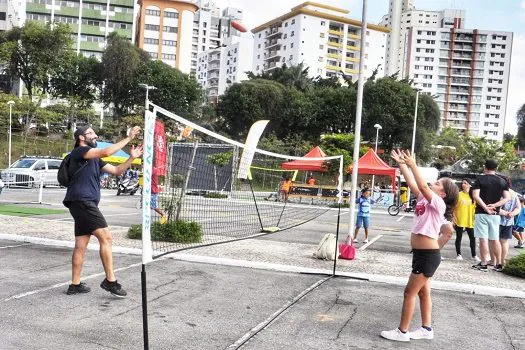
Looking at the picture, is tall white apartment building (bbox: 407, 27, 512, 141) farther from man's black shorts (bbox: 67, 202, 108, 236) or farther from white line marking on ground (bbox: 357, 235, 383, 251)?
man's black shorts (bbox: 67, 202, 108, 236)

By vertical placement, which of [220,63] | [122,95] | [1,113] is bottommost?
[1,113]

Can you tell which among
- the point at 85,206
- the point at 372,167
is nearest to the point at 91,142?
the point at 85,206

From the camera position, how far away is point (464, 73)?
14362 centimetres

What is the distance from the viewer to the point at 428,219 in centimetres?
532

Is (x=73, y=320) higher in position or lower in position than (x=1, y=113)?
lower

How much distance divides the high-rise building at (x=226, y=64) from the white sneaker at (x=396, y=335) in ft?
372

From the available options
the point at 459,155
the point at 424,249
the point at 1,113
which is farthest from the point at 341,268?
the point at 459,155

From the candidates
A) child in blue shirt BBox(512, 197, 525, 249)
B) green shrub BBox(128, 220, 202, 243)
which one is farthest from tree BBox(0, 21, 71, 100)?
child in blue shirt BBox(512, 197, 525, 249)

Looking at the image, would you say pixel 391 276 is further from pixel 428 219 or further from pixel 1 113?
pixel 1 113

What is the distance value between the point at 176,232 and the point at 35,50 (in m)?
55.5

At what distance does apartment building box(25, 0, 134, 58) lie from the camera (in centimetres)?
9144

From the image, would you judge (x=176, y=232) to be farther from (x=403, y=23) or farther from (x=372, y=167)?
(x=403, y=23)

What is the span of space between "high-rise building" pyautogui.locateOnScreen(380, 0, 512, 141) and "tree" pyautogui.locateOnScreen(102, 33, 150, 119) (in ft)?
301

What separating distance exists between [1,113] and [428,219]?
162 feet
